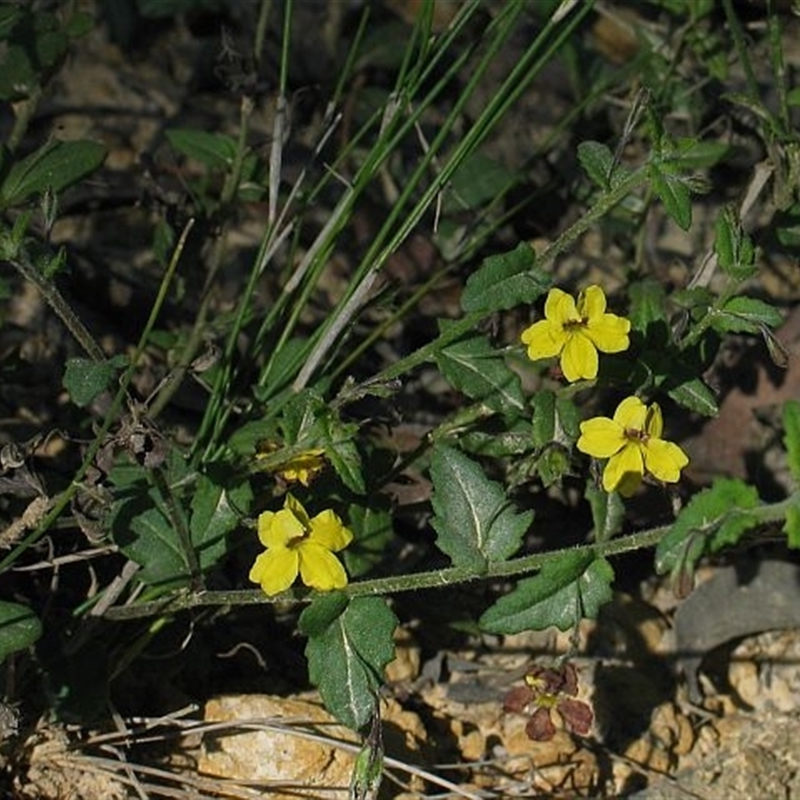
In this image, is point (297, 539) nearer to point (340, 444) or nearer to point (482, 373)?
point (340, 444)

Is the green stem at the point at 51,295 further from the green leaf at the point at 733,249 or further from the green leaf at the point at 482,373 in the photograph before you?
the green leaf at the point at 733,249

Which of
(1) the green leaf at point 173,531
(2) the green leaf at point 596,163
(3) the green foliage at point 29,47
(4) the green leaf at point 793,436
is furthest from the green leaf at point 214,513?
(3) the green foliage at point 29,47

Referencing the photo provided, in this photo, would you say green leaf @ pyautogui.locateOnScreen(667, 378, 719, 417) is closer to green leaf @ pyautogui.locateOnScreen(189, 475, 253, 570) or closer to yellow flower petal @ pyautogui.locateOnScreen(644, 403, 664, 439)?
yellow flower petal @ pyautogui.locateOnScreen(644, 403, 664, 439)

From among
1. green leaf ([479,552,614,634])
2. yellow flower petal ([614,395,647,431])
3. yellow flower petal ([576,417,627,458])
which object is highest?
yellow flower petal ([614,395,647,431])

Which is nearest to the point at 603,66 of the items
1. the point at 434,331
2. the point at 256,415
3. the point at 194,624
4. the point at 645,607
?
the point at 434,331

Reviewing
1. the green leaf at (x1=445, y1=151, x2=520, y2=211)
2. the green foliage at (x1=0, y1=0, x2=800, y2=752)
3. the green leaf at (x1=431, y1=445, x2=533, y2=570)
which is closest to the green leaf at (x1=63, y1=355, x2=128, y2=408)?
the green foliage at (x1=0, y1=0, x2=800, y2=752)
